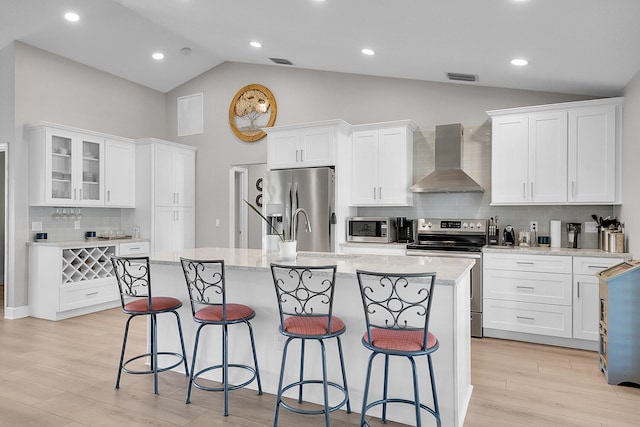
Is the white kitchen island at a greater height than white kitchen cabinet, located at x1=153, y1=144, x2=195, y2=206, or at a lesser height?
lesser

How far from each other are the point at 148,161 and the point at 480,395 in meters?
5.28

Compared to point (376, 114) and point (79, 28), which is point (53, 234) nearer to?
point (79, 28)

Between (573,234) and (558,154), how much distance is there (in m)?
0.88

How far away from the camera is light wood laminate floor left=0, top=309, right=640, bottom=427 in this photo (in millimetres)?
2564

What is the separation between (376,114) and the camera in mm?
5449

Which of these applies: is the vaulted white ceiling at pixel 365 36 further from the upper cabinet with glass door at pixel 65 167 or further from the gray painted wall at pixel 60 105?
the upper cabinet with glass door at pixel 65 167

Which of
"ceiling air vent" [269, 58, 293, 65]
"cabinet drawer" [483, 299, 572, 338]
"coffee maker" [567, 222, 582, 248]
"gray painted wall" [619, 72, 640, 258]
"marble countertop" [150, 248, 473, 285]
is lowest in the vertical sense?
"cabinet drawer" [483, 299, 572, 338]

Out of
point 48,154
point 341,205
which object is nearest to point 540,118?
point 341,205

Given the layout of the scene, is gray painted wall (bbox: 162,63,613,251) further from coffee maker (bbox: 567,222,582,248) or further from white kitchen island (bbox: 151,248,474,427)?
white kitchen island (bbox: 151,248,474,427)

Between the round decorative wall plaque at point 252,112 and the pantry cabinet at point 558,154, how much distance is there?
3169mm

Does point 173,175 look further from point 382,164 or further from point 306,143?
point 382,164

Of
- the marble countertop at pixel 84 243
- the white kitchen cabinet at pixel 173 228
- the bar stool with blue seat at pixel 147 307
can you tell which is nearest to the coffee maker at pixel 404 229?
the bar stool with blue seat at pixel 147 307

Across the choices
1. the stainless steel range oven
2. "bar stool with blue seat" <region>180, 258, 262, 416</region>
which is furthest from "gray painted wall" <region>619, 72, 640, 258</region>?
"bar stool with blue seat" <region>180, 258, 262, 416</region>

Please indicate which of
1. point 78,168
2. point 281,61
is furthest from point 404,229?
point 78,168
